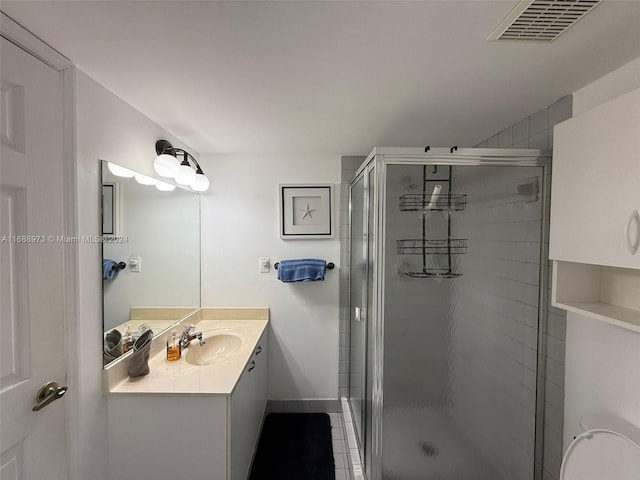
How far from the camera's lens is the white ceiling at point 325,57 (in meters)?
0.83

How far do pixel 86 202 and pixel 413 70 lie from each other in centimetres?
141

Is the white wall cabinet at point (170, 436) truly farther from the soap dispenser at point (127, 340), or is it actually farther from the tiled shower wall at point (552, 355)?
the tiled shower wall at point (552, 355)

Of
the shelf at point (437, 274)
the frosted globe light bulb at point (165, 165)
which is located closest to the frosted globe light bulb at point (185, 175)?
the frosted globe light bulb at point (165, 165)

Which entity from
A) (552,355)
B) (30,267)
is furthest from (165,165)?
(552,355)

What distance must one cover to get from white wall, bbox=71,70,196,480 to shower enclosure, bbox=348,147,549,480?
4.02ft

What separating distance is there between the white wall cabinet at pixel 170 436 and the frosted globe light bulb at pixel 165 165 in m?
1.15

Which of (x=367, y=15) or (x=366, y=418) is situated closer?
(x=367, y=15)

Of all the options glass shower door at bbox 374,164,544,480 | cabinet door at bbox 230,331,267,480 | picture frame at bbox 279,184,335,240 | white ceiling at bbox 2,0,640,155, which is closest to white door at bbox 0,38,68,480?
white ceiling at bbox 2,0,640,155

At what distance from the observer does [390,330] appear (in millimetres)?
1373

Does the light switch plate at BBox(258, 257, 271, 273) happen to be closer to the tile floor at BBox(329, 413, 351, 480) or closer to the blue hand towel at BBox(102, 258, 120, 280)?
the blue hand towel at BBox(102, 258, 120, 280)

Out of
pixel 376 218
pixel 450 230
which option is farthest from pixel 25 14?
pixel 450 230

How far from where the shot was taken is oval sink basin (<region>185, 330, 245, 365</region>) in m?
1.96

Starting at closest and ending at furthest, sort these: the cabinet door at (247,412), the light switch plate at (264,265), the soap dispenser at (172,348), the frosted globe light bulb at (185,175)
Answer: the cabinet door at (247,412)
the soap dispenser at (172,348)
the frosted globe light bulb at (185,175)
the light switch plate at (264,265)

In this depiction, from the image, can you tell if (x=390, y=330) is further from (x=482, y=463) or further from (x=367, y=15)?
(x=367, y=15)
